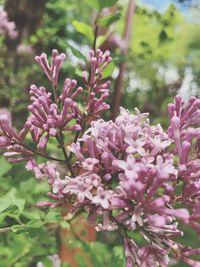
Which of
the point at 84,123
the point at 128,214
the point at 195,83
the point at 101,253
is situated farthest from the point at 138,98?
the point at 128,214

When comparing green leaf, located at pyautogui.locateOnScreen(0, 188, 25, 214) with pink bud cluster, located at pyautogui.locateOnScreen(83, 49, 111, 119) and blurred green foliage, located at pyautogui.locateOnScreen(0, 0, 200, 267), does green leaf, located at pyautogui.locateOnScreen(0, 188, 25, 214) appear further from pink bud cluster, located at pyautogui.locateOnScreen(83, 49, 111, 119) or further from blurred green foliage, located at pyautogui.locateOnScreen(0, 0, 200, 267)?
pink bud cluster, located at pyautogui.locateOnScreen(83, 49, 111, 119)

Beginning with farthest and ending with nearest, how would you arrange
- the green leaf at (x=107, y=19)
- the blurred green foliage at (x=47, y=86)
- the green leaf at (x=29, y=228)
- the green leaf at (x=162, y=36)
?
1. the green leaf at (x=162, y=36)
2. the green leaf at (x=107, y=19)
3. the blurred green foliage at (x=47, y=86)
4. the green leaf at (x=29, y=228)

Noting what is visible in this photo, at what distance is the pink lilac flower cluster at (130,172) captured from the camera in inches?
33.9

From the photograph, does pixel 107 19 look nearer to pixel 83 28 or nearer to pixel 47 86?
pixel 83 28

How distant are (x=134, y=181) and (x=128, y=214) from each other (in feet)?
0.34

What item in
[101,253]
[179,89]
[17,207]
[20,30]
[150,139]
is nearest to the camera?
[150,139]

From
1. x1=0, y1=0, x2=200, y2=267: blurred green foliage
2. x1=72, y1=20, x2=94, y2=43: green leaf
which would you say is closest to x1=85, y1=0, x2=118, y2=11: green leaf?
x1=0, y1=0, x2=200, y2=267: blurred green foliage

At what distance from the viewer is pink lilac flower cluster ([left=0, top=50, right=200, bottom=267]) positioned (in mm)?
862

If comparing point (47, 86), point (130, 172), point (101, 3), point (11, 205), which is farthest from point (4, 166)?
point (47, 86)

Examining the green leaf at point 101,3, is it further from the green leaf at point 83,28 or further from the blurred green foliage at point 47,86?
the green leaf at point 83,28

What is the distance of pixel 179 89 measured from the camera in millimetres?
2436

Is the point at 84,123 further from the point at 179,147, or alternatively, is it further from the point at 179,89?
the point at 179,89

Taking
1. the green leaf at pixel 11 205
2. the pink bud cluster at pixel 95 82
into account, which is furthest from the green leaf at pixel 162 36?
the green leaf at pixel 11 205

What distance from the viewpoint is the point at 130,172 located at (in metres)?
0.82
